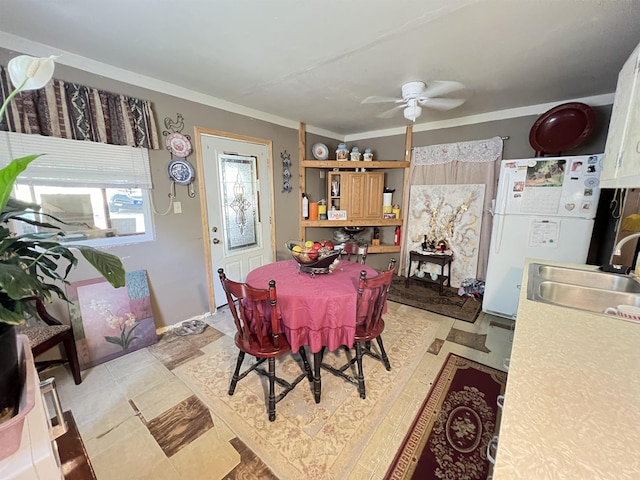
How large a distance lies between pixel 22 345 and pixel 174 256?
68.8 inches

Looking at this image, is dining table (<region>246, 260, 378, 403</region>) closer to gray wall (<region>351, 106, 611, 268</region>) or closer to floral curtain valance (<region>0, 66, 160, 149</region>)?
floral curtain valance (<region>0, 66, 160, 149</region>)

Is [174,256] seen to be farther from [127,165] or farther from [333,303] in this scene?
[333,303]

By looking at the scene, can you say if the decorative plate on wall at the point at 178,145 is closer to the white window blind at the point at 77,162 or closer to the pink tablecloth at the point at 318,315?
the white window blind at the point at 77,162

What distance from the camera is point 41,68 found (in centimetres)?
69

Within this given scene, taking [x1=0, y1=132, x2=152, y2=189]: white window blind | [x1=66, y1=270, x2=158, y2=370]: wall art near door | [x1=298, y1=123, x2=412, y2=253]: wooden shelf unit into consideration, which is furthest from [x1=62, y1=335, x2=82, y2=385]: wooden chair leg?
[x1=298, y1=123, x2=412, y2=253]: wooden shelf unit

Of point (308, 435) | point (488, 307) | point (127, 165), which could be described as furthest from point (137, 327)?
point (488, 307)

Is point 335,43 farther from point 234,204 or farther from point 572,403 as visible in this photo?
point 572,403

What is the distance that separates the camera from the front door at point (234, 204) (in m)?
2.74

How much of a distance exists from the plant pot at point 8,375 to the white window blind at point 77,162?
1.71 metres

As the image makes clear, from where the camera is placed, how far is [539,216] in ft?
8.20

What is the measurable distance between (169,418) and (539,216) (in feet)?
11.5

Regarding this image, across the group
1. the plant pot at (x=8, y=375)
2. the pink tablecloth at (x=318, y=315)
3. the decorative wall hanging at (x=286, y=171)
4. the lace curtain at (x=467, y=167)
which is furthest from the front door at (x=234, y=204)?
the lace curtain at (x=467, y=167)

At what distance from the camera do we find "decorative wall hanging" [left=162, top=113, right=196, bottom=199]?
240 centimetres

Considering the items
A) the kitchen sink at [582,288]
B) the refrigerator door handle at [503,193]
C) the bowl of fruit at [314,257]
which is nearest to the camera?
the kitchen sink at [582,288]
